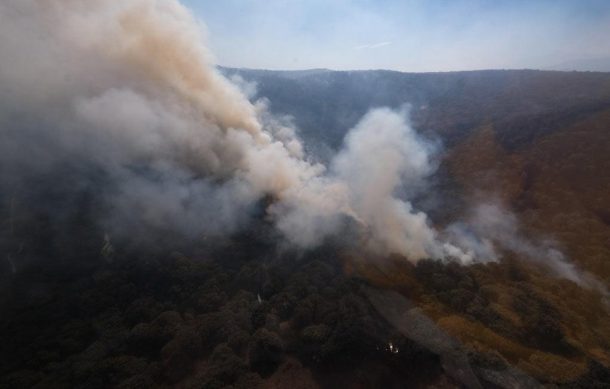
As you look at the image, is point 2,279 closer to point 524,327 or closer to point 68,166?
point 68,166

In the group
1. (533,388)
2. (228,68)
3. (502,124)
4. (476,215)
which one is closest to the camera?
(533,388)

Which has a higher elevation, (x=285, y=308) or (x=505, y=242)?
(x=505, y=242)

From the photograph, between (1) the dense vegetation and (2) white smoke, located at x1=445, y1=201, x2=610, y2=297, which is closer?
(1) the dense vegetation

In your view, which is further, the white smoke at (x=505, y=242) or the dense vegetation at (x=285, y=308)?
the white smoke at (x=505, y=242)

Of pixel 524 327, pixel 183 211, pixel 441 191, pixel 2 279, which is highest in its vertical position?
pixel 441 191

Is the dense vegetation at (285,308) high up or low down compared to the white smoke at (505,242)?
down

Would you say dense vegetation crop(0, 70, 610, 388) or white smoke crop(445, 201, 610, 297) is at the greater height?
white smoke crop(445, 201, 610, 297)

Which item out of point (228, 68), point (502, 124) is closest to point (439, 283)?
point (502, 124)

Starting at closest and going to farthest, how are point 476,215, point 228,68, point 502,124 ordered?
point 476,215
point 502,124
point 228,68

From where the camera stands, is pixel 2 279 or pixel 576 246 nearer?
pixel 2 279

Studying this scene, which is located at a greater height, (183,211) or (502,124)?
(502,124)

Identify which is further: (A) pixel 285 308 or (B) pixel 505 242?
(B) pixel 505 242
